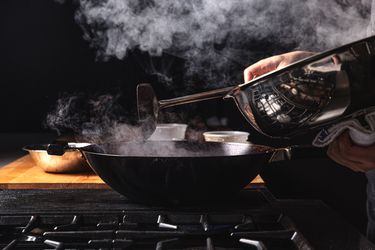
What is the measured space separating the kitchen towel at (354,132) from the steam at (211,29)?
165 cm

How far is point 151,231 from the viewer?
0.85 m

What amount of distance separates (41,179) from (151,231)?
0.75m

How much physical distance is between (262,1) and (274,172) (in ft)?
4.26

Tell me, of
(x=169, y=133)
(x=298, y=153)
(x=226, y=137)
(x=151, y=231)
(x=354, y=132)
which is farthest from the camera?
(x=169, y=133)

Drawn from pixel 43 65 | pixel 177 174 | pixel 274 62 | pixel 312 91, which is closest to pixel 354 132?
pixel 274 62

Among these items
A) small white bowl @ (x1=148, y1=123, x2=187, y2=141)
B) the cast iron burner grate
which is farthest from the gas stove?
small white bowl @ (x1=148, y1=123, x2=187, y2=141)

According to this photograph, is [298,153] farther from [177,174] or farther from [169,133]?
[169,133]

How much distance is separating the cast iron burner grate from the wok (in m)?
0.04

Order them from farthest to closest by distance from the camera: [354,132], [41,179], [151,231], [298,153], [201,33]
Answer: [201,33]
[41,179]
[354,132]
[298,153]
[151,231]

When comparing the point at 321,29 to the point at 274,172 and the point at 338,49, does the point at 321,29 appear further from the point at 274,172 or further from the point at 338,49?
the point at 338,49

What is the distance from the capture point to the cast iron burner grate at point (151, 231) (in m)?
0.80

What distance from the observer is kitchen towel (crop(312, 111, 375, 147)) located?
1266 mm

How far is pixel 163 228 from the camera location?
0.90 metres

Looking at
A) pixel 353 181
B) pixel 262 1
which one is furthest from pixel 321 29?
pixel 353 181
